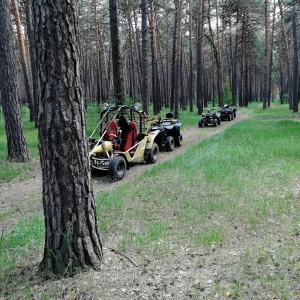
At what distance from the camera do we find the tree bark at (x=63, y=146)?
2.82 meters

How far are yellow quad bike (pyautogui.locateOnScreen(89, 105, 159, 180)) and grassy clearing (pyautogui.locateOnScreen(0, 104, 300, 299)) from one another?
0.89 metres

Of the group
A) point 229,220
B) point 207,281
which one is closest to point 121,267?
point 207,281

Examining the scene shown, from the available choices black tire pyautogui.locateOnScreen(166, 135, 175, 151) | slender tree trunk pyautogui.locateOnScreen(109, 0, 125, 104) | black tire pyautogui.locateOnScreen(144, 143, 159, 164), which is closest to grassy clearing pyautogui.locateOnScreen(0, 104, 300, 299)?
black tire pyautogui.locateOnScreen(144, 143, 159, 164)

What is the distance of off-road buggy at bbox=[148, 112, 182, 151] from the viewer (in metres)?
11.5

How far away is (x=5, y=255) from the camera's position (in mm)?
3693

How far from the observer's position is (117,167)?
25.5 feet

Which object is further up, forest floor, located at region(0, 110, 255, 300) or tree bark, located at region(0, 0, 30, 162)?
tree bark, located at region(0, 0, 30, 162)

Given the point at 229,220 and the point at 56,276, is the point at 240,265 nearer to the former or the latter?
the point at 229,220

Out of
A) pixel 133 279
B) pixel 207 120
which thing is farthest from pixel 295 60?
pixel 133 279

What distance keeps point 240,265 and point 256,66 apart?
51.2 m

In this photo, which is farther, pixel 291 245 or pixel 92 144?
pixel 92 144

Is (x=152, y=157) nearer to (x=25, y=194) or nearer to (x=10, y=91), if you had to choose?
(x=25, y=194)

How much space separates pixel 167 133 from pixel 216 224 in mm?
7527

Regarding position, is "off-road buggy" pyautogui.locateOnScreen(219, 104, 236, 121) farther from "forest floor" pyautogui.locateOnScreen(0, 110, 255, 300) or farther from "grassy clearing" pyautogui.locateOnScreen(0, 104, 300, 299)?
"forest floor" pyautogui.locateOnScreen(0, 110, 255, 300)
